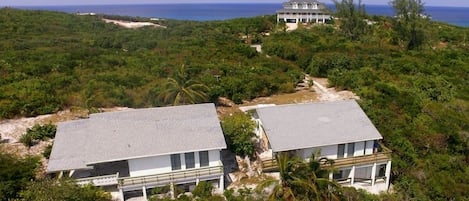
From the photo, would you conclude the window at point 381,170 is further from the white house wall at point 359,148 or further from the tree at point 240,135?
the tree at point 240,135

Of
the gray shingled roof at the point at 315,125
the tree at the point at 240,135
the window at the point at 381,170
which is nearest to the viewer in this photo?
the gray shingled roof at the point at 315,125

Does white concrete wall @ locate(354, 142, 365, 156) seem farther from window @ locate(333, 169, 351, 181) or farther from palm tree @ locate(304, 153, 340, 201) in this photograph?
palm tree @ locate(304, 153, 340, 201)

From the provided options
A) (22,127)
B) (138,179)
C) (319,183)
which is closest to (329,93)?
(319,183)

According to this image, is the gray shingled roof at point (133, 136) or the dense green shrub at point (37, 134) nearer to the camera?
the gray shingled roof at point (133, 136)

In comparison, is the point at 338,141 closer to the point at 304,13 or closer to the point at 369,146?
the point at 369,146

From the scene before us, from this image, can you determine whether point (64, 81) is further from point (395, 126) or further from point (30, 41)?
point (395, 126)

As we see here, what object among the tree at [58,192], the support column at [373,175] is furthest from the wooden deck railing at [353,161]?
the tree at [58,192]

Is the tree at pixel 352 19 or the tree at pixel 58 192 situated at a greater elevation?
the tree at pixel 352 19

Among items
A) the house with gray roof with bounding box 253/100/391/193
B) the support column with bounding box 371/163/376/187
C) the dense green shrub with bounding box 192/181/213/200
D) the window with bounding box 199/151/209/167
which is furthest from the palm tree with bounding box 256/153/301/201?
the support column with bounding box 371/163/376/187
